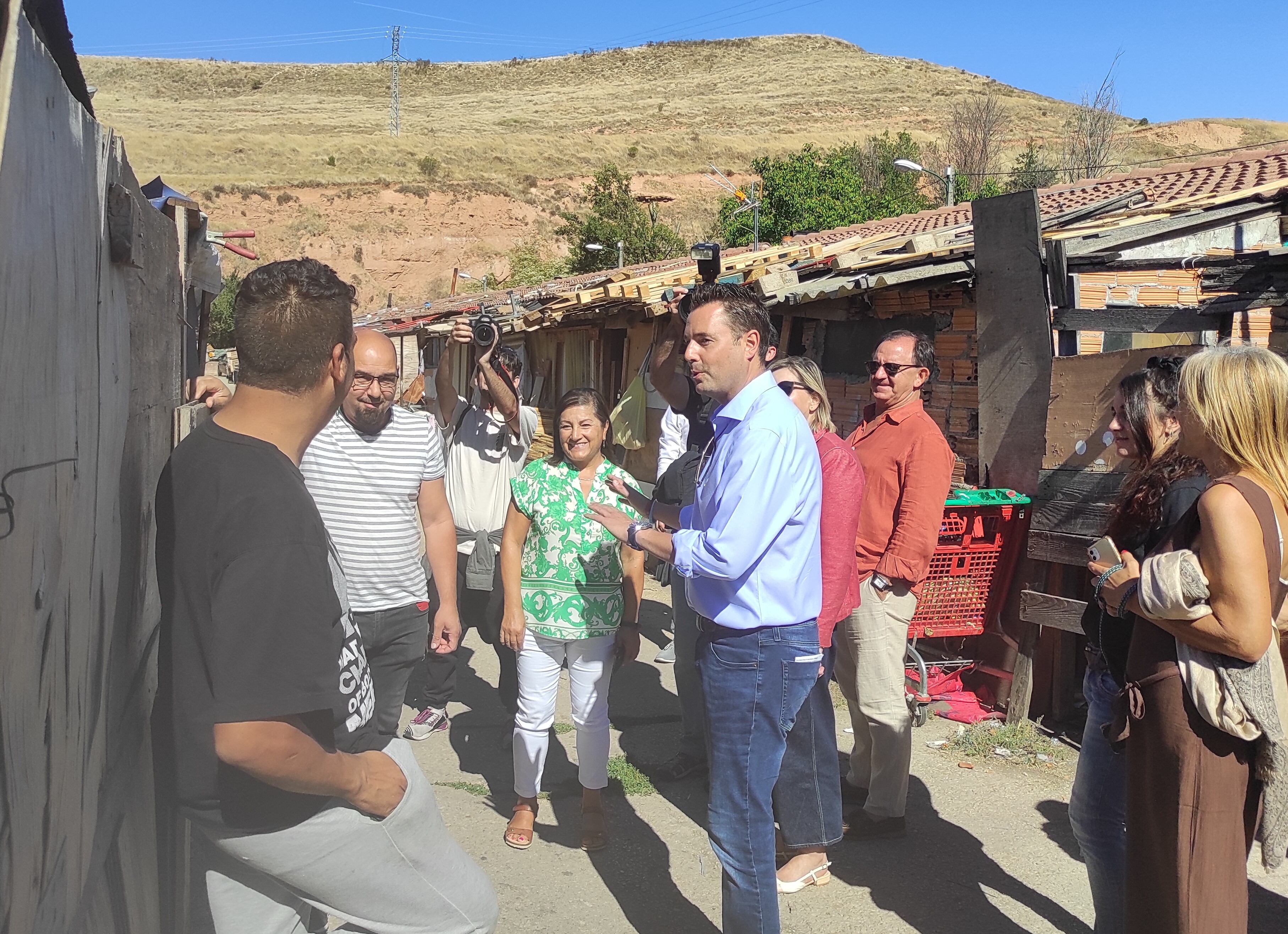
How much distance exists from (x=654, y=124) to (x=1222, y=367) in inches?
2723

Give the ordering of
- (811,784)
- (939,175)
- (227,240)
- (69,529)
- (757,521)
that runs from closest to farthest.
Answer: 1. (69,529)
2. (757,521)
3. (811,784)
4. (227,240)
5. (939,175)

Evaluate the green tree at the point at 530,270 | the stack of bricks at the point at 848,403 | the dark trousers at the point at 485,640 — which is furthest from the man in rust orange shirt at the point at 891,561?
the green tree at the point at 530,270

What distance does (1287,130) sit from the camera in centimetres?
6059

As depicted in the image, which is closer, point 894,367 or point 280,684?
point 280,684

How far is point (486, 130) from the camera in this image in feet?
221

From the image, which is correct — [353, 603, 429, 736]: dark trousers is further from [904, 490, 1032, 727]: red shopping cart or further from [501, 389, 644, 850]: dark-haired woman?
[904, 490, 1032, 727]: red shopping cart

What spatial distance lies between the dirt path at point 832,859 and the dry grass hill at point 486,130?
4116 cm

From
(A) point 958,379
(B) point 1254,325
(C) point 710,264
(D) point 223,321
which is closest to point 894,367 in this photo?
(C) point 710,264

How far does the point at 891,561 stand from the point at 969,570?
1.72 m

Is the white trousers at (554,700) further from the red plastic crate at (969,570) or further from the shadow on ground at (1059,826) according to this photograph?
the red plastic crate at (969,570)

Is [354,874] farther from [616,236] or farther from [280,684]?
[616,236]

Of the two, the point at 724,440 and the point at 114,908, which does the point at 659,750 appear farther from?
the point at 114,908

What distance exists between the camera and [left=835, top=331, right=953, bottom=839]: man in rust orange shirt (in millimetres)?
4242

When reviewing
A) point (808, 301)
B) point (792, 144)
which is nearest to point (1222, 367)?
point (808, 301)
